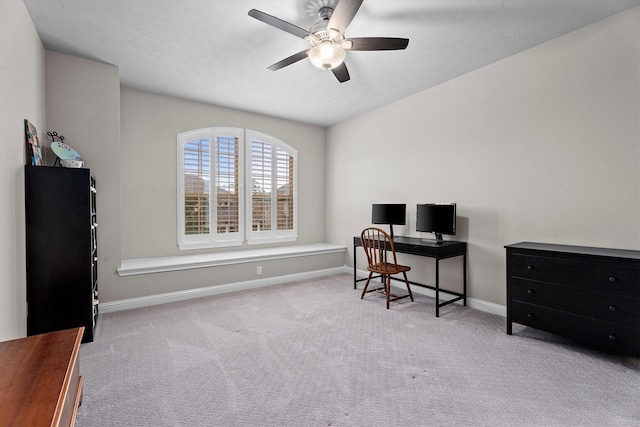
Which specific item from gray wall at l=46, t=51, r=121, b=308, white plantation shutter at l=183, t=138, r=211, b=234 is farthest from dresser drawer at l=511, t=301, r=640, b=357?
gray wall at l=46, t=51, r=121, b=308

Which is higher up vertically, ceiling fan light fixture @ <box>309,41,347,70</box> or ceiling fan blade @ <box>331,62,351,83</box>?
ceiling fan blade @ <box>331,62,351,83</box>

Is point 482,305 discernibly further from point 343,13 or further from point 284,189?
point 284,189

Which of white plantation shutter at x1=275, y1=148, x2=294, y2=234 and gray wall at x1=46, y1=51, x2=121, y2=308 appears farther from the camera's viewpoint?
white plantation shutter at x1=275, y1=148, x2=294, y2=234

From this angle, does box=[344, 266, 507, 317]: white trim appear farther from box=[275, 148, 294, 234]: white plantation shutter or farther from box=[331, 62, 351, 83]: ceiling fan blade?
box=[331, 62, 351, 83]: ceiling fan blade

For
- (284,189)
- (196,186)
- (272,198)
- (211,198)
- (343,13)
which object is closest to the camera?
(343,13)

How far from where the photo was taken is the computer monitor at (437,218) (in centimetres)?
352

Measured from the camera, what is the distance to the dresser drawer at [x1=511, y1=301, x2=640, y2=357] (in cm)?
217

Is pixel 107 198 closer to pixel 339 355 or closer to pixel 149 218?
pixel 149 218

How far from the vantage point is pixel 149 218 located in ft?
13.4

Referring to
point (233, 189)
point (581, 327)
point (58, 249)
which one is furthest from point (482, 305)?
point (58, 249)

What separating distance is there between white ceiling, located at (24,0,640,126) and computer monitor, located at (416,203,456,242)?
156 centimetres

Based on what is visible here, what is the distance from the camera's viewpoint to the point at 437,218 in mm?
3645

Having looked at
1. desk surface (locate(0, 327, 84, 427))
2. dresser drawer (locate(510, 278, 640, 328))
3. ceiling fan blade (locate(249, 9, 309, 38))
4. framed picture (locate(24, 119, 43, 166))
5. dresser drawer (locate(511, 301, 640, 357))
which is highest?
ceiling fan blade (locate(249, 9, 309, 38))

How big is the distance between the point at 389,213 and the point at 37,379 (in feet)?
12.5
